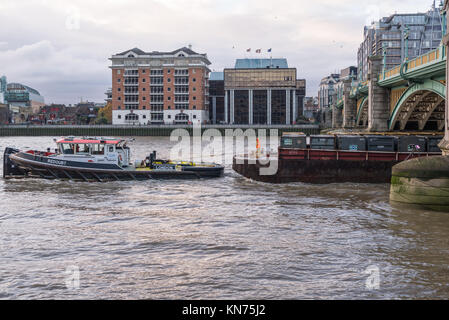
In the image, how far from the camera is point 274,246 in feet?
51.0

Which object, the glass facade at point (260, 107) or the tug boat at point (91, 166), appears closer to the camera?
the tug boat at point (91, 166)

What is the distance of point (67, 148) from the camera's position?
32.6 meters

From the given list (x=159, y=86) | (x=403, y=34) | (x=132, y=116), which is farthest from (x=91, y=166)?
(x=403, y=34)

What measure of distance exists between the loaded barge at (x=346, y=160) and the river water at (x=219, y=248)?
580 cm


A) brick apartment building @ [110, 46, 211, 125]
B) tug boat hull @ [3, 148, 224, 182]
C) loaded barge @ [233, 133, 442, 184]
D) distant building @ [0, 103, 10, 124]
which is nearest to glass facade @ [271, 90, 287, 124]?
brick apartment building @ [110, 46, 211, 125]

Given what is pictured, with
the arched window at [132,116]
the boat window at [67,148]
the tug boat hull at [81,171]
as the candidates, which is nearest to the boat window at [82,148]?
the boat window at [67,148]

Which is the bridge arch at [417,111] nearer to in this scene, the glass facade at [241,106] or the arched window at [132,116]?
the glass facade at [241,106]

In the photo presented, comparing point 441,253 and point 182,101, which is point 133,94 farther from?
point 441,253

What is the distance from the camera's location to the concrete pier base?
20406 millimetres

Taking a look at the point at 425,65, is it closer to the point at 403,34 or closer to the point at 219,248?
the point at 219,248

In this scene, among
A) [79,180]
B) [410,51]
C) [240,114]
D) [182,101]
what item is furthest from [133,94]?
[79,180]

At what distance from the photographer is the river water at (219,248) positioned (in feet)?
39.1

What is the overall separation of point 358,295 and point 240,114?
128 metres
